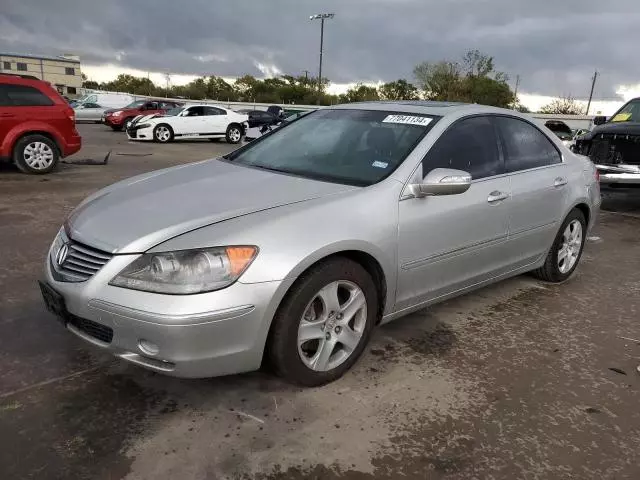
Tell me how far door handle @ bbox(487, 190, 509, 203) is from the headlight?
189 cm

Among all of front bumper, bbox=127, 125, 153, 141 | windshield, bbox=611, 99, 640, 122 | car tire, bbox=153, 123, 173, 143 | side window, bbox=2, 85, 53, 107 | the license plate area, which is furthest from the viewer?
car tire, bbox=153, 123, 173, 143

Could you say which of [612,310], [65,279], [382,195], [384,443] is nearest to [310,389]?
[384,443]

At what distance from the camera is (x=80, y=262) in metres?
2.69

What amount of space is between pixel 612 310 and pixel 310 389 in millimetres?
2656

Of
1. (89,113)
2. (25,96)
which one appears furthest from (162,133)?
(89,113)

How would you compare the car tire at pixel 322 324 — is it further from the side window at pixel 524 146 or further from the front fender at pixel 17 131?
the front fender at pixel 17 131

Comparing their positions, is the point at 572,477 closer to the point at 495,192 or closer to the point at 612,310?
the point at 495,192

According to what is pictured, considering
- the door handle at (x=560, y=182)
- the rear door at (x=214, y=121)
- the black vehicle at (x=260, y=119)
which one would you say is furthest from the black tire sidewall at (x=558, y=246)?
the black vehicle at (x=260, y=119)

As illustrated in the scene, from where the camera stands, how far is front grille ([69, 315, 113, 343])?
Result: 2555 mm

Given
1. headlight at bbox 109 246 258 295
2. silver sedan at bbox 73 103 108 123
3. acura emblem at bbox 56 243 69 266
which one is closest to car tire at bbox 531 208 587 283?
headlight at bbox 109 246 258 295

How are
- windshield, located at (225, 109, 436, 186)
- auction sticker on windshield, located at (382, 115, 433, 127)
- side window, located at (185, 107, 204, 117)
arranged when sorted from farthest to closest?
side window, located at (185, 107, 204, 117)
auction sticker on windshield, located at (382, 115, 433, 127)
windshield, located at (225, 109, 436, 186)

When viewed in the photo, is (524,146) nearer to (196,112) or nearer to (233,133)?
(196,112)

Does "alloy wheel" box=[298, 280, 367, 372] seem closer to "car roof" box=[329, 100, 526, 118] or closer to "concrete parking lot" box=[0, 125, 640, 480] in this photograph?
"concrete parking lot" box=[0, 125, 640, 480]

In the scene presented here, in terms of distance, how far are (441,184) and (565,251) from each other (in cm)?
220
